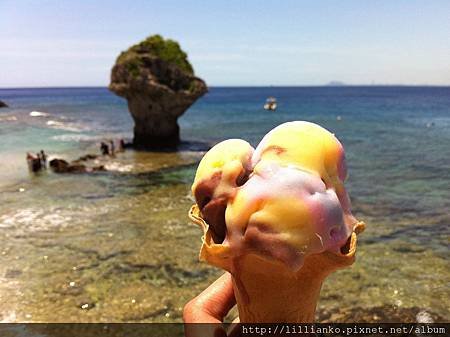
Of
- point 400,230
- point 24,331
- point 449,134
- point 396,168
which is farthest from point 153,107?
point 449,134

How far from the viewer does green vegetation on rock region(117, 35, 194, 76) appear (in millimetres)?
30014

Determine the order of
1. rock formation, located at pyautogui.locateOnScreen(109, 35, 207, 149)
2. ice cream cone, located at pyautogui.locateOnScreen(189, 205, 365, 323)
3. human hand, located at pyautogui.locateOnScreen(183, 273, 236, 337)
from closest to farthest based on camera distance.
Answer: ice cream cone, located at pyautogui.locateOnScreen(189, 205, 365, 323) < human hand, located at pyautogui.locateOnScreen(183, 273, 236, 337) < rock formation, located at pyautogui.locateOnScreen(109, 35, 207, 149)

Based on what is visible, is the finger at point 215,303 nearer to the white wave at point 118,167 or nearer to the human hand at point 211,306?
the human hand at point 211,306

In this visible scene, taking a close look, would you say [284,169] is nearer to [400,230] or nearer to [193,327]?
[193,327]

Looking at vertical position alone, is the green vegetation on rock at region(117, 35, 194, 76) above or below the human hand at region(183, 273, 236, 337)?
above

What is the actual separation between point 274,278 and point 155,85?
28.8 metres

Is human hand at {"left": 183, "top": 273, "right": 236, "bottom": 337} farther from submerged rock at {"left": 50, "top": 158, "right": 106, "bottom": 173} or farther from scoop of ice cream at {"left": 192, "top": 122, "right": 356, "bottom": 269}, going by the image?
submerged rock at {"left": 50, "top": 158, "right": 106, "bottom": 173}

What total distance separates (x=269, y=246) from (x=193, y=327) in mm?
971

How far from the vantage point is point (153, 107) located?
102 ft

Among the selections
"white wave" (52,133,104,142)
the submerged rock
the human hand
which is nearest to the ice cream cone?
the human hand

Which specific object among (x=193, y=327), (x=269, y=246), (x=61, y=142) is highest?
(x=269, y=246)

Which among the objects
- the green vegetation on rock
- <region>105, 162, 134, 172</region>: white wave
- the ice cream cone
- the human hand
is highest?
the green vegetation on rock

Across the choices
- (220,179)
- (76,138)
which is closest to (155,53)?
(76,138)

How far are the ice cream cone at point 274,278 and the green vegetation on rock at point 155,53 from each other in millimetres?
29183
